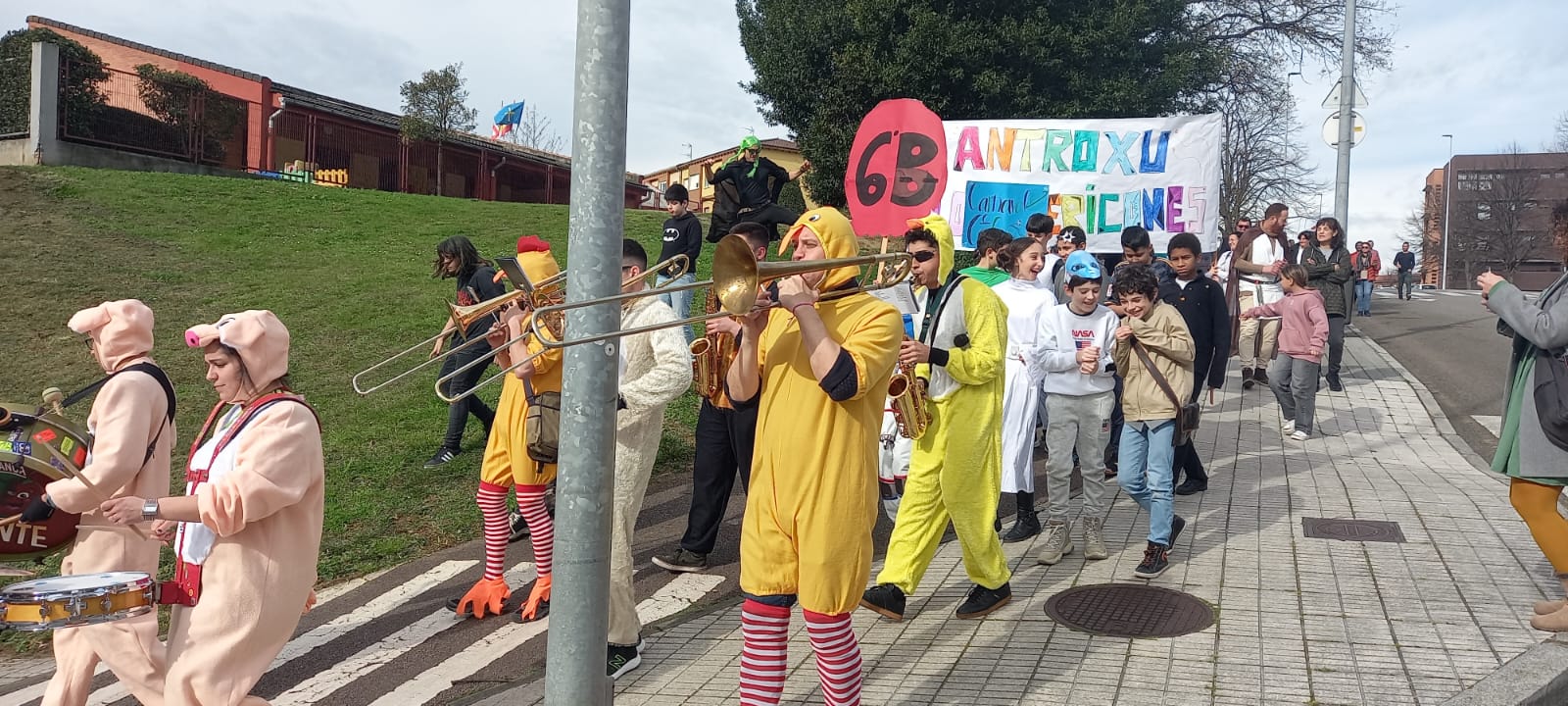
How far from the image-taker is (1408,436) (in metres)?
11.0

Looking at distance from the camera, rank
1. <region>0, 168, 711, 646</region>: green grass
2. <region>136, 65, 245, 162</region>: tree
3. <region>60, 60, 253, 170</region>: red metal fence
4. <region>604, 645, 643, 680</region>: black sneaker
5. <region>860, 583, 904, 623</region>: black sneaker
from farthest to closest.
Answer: <region>136, 65, 245, 162</region>: tree → <region>60, 60, 253, 170</region>: red metal fence → <region>0, 168, 711, 646</region>: green grass → <region>860, 583, 904, 623</region>: black sneaker → <region>604, 645, 643, 680</region>: black sneaker

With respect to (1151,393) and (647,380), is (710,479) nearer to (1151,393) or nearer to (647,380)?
(647,380)

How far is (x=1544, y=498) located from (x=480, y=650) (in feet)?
16.2

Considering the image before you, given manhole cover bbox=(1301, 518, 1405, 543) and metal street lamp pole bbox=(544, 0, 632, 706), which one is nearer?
metal street lamp pole bbox=(544, 0, 632, 706)

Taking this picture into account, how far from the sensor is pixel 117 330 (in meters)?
4.35

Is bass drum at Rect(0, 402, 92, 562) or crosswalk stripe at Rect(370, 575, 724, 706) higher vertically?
bass drum at Rect(0, 402, 92, 562)

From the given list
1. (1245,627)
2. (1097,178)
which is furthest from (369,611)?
(1097,178)

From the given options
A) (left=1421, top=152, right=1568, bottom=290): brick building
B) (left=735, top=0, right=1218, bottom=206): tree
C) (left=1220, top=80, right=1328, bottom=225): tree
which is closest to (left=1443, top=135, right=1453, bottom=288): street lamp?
(left=1421, top=152, right=1568, bottom=290): brick building

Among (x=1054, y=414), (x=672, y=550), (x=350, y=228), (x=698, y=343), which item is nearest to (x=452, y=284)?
(x=350, y=228)

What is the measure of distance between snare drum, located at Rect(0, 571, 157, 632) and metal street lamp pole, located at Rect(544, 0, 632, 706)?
1.33 meters

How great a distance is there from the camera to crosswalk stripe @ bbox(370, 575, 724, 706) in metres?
5.01

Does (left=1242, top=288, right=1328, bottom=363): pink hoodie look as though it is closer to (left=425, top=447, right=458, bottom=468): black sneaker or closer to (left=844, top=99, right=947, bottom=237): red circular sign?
(left=844, top=99, right=947, bottom=237): red circular sign

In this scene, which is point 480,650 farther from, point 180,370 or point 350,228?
point 350,228

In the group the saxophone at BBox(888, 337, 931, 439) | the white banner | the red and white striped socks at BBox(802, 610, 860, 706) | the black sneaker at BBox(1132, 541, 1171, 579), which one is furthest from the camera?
the white banner
